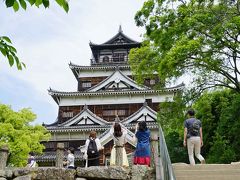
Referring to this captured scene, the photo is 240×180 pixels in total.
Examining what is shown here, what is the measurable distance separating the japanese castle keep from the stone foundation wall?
1984cm

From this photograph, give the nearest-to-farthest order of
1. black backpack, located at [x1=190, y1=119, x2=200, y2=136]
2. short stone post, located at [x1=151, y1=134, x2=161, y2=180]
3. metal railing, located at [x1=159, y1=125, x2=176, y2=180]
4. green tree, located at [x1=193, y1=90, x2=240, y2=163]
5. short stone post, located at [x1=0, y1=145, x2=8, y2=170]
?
1. metal railing, located at [x1=159, y1=125, x2=176, y2=180]
2. short stone post, located at [x1=151, y1=134, x2=161, y2=180]
3. black backpack, located at [x1=190, y1=119, x2=200, y2=136]
4. short stone post, located at [x1=0, y1=145, x2=8, y2=170]
5. green tree, located at [x1=193, y1=90, x2=240, y2=163]

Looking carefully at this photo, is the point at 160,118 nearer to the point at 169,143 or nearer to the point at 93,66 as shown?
the point at 169,143

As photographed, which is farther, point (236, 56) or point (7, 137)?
point (7, 137)

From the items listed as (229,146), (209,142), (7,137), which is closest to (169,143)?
(209,142)

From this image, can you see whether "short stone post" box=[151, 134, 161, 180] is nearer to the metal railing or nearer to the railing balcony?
the metal railing

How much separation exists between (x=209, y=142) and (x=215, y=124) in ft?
3.38

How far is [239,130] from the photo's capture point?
17.0 metres

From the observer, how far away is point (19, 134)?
2277cm

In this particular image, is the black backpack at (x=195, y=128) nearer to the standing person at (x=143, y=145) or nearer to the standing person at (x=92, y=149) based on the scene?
the standing person at (x=143, y=145)

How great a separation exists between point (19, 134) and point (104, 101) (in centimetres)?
1223

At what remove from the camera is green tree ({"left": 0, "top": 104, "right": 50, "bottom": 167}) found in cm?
2216

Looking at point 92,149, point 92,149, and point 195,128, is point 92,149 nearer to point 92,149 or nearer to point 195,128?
point 92,149

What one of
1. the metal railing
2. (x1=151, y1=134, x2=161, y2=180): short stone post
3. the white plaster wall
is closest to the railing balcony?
the white plaster wall

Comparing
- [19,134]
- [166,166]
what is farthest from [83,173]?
[19,134]
